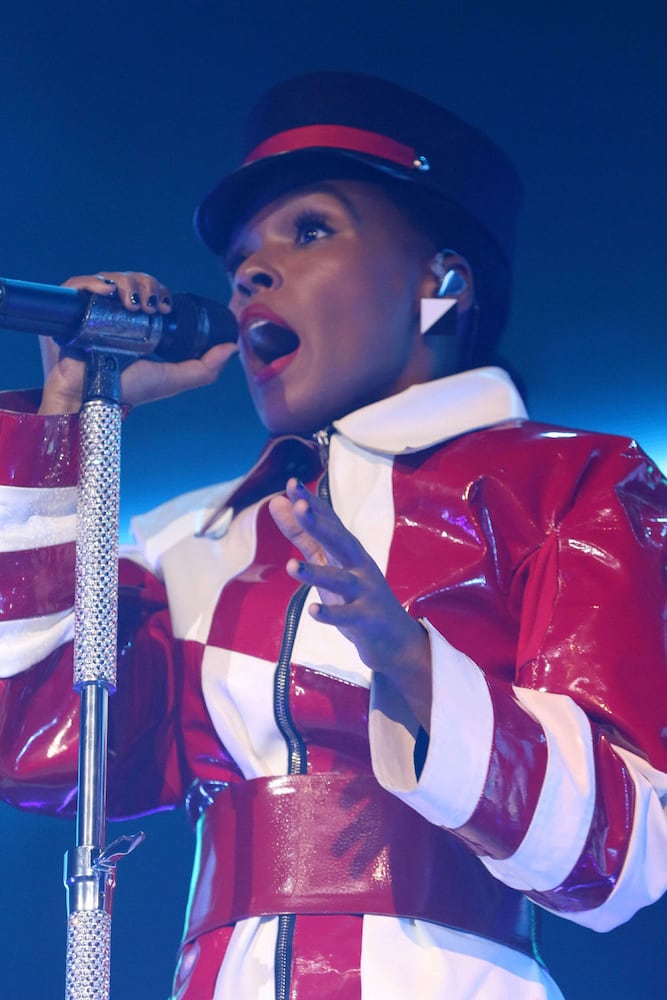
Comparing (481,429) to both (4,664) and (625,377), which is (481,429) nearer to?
(625,377)

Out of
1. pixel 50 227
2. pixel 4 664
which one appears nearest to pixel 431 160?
pixel 50 227

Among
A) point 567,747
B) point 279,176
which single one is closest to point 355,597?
point 567,747

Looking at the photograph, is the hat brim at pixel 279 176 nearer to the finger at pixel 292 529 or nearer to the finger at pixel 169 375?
the finger at pixel 169 375

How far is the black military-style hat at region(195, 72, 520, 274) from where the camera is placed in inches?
64.2

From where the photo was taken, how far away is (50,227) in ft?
6.66

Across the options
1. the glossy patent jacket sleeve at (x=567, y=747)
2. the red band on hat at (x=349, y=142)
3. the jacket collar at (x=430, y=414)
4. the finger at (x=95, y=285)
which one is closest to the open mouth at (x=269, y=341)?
the jacket collar at (x=430, y=414)

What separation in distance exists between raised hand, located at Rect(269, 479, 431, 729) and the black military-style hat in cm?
69

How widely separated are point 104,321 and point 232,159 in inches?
32.8

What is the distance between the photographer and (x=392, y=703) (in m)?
1.17

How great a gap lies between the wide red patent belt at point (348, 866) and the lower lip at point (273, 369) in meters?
0.52

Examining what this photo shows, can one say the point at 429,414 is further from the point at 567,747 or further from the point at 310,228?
the point at 567,747

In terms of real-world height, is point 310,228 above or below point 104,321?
above

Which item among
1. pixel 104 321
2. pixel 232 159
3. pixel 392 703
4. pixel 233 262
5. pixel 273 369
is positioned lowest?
pixel 392 703

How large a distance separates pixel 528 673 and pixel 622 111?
0.96 meters
